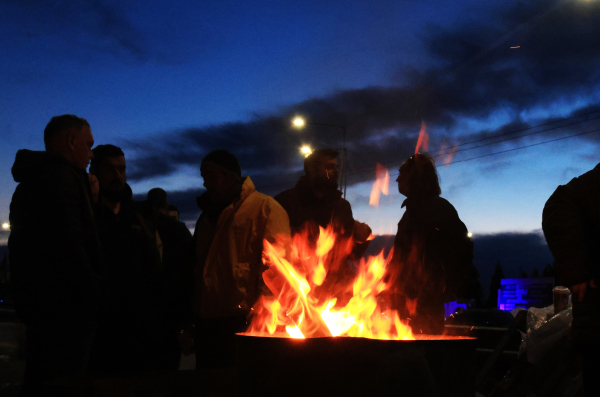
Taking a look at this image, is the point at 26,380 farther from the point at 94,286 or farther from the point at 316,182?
the point at 316,182

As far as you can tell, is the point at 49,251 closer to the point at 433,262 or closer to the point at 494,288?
the point at 433,262

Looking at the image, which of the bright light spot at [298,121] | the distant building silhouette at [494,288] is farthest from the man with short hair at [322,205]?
the distant building silhouette at [494,288]

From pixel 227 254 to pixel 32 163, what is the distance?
140 centimetres

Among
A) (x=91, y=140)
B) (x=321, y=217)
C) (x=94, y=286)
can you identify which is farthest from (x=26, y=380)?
(x=321, y=217)

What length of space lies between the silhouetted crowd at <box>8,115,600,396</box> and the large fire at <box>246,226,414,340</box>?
0.68 ft

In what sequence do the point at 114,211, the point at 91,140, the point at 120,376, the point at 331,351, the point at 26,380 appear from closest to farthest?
the point at 331,351, the point at 26,380, the point at 120,376, the point at 91,140, the point at 114,211

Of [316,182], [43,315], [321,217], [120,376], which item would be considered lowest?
[120,376]

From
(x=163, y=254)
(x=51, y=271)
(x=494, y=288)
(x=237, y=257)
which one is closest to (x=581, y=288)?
(x=237, y=257)

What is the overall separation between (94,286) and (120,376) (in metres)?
0.56

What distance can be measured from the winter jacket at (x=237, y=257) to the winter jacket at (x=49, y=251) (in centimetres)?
82

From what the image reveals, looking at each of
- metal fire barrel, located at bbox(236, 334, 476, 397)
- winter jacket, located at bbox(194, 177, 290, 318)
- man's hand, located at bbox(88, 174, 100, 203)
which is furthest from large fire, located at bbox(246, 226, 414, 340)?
man's hand, located at bbox(88, 174, 100, 203)

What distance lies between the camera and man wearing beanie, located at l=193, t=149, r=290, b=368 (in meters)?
3.51

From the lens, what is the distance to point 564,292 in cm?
499

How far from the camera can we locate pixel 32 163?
3131 millimetres
